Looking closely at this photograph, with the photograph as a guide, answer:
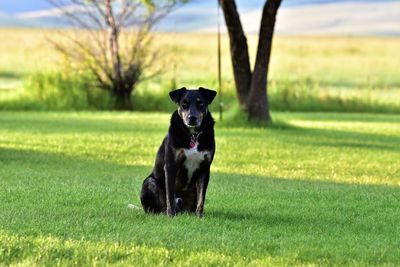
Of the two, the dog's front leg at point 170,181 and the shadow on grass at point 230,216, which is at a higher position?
the dog's front leg at point 170,181

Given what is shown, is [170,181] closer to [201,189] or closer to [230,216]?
[201,189]

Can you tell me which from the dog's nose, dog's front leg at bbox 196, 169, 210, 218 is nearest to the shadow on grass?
dog's front leg at bbox 196, 169, 210, 218

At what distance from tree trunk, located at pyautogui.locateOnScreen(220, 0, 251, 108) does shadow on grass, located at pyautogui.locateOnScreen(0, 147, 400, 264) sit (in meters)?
9.09

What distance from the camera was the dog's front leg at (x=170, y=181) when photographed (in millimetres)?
9883

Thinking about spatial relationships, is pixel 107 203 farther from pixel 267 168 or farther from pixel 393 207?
pixel 267 168

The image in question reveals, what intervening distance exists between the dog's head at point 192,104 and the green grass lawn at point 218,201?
39.4 inches

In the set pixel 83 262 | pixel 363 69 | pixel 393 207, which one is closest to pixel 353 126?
pixel 393 207

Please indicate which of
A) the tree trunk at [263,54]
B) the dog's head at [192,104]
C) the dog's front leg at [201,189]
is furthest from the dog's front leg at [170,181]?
the tree trunk at [263,54]

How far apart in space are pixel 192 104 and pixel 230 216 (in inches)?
56.7

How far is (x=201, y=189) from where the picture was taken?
33.0 ft

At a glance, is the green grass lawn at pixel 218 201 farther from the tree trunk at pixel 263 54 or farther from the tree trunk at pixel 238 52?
the tree trunk at pixel 238 52

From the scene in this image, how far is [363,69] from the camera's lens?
222 feet

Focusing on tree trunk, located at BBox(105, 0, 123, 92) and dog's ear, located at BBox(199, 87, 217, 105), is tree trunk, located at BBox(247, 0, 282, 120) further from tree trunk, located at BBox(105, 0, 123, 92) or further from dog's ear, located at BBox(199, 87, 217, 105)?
dog's ear, located at BBox(199, 87, 217, 105)

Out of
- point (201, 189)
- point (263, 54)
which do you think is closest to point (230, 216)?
point (201, 189)
